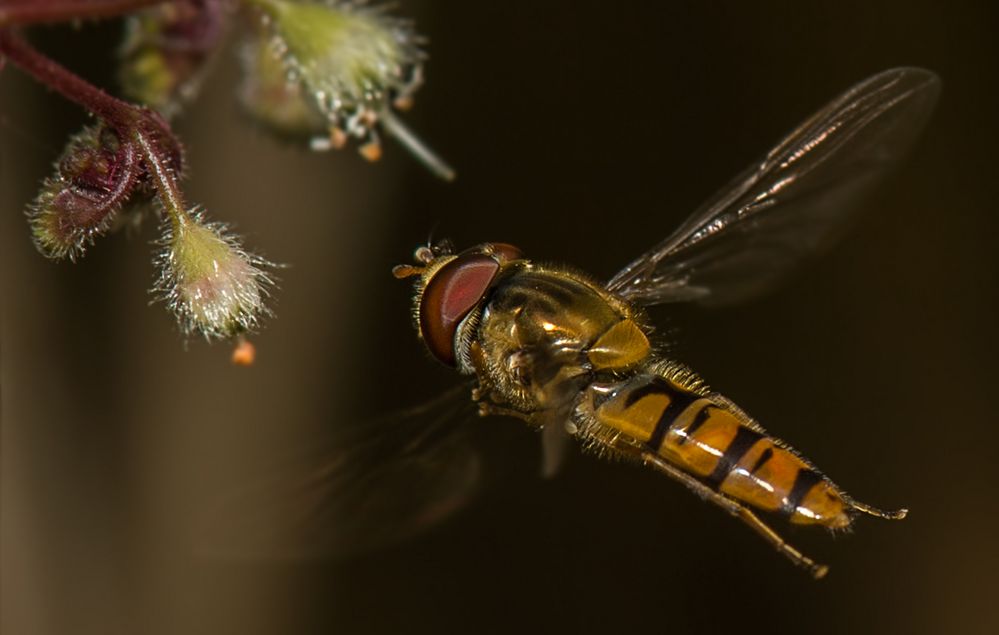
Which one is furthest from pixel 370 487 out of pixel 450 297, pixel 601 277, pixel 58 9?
pixel 601 277

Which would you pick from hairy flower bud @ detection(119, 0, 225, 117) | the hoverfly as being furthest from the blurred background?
the hoverfly

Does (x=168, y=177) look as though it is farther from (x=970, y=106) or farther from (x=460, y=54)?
(x=970, y=106)

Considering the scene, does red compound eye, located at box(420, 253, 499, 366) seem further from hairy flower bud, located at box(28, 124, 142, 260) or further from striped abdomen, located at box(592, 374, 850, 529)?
hairy flower bud, located at box(28, 124, 142, 260)

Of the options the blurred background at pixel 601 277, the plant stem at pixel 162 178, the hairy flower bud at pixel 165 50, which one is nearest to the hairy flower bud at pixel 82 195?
the plant stem at pixel 162 178

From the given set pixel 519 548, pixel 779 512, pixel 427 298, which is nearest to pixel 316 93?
pixel 427 298

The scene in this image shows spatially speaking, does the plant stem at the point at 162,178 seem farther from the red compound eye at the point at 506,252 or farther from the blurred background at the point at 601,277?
the blurred background at the point at 601,277

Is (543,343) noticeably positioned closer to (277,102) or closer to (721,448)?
(721,448)
